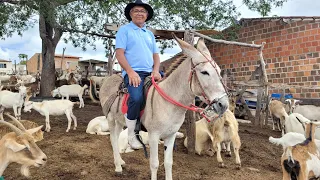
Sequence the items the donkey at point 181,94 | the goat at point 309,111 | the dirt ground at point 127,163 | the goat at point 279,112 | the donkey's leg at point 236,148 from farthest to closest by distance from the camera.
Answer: the goat at point 309,111
the goat at point 279,112
the donkey's leg at point 236,148
the dirt ground at point 127,163
the donkey at point 181,94

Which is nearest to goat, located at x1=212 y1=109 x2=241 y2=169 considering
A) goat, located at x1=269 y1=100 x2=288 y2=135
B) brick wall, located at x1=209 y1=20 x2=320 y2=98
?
goat, located at x1=269 y1=100 x2=288 y2=135

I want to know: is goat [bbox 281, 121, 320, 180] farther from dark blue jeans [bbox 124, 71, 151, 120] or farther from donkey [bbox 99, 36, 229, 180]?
dark blue jeans [bbox 124, 71, 151, 120]

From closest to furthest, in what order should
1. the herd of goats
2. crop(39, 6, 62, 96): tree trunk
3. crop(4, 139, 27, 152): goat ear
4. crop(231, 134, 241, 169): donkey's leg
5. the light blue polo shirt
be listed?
crop(4, 139, 27, 152): goat ear → the herd of goats → the light blue polo shirt → crop(231, 134, 241, 169): donkey's leg → crop(39, 6, 62, 96): tree trunk

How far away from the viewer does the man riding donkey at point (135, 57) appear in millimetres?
4117

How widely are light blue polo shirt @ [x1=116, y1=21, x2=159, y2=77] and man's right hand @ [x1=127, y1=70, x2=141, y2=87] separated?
30cm

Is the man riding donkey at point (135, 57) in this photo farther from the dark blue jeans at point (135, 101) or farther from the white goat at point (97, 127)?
the white goat at point (97, 127)

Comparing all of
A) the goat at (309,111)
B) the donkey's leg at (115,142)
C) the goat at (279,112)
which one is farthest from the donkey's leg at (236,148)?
the goat at (309,111)

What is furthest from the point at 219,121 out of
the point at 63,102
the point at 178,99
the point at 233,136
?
the point at 63,102

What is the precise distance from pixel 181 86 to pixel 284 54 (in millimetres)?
10733

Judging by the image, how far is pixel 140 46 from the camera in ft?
14.3

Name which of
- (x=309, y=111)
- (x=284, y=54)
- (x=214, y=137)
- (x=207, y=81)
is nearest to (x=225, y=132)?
(x=214, y=137)

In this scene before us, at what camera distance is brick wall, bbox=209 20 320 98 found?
40.2ft

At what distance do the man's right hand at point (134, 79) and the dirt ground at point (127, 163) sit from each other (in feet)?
6.30

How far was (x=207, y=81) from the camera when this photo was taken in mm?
3545
